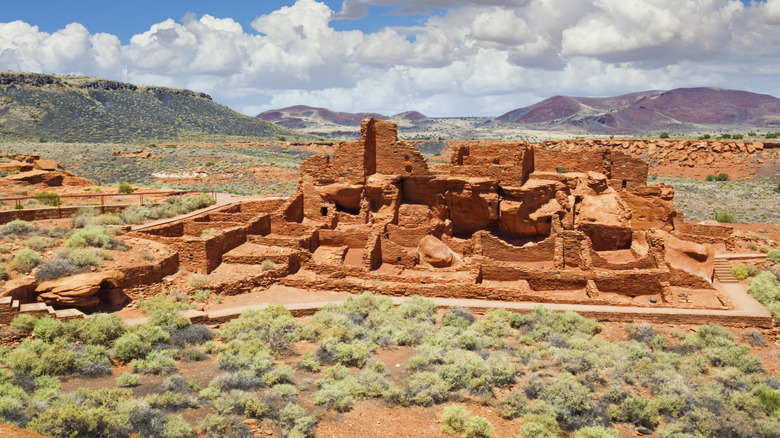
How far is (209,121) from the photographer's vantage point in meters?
90.4

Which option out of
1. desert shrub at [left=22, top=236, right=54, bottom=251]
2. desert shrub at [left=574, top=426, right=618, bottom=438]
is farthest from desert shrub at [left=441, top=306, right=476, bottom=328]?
desert shrub at [left=22, top=236, right=54, bottom=251]

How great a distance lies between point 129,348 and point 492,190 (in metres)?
13.5

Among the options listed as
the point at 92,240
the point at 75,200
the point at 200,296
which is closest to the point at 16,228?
the point at 92,240

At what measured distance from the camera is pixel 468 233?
21.1 meters

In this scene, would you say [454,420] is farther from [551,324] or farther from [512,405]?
[551,324]

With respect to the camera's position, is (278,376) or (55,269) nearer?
(278,376)

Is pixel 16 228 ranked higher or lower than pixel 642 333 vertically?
higher

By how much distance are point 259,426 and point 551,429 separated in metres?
4.88

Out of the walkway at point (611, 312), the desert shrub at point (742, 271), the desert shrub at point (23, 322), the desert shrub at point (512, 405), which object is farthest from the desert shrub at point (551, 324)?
the desert shrub at point (23, 322)

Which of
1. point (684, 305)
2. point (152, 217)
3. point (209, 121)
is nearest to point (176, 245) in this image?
point (152, 217)

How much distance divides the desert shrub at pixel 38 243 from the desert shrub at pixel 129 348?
6.33m

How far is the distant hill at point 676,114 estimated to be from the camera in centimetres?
14688

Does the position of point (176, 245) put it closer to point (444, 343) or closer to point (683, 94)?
point (444, 343)

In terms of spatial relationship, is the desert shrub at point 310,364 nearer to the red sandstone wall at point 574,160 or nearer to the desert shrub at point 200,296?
the desert shrub at point 200,296
